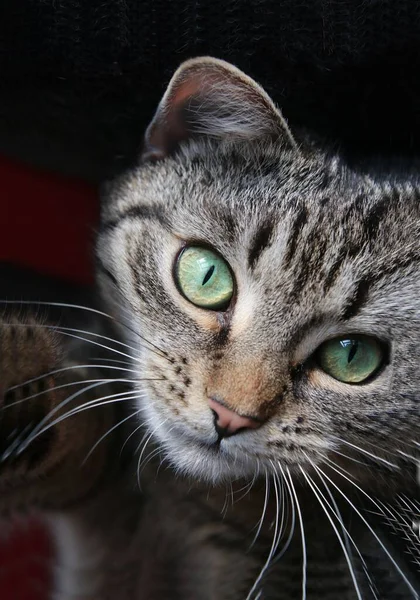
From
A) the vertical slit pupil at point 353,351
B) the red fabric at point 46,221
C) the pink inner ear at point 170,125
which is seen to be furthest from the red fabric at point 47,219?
the vertical slit pupil at point 353,351

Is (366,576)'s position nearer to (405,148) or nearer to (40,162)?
(405,148)

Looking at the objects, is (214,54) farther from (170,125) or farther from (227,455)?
(227,455)

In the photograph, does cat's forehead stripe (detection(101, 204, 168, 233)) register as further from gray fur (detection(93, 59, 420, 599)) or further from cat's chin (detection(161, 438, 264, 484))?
cat's chin (detection(161, 438, 264, 484))

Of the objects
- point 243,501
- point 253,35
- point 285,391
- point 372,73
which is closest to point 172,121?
point 253,35

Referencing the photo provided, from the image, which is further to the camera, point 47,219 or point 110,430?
point 47,219

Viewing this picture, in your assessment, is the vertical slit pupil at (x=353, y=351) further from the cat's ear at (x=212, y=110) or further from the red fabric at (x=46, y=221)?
the red fabric at (x=46, y=221)

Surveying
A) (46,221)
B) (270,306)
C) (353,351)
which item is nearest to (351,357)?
(353,351)

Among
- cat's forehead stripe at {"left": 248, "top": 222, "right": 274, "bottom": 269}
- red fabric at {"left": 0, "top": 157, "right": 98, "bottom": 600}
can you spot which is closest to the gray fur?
cat's forehead stripe at {"left": 248, "top": 222, "right": 274, "bottom": 269}
